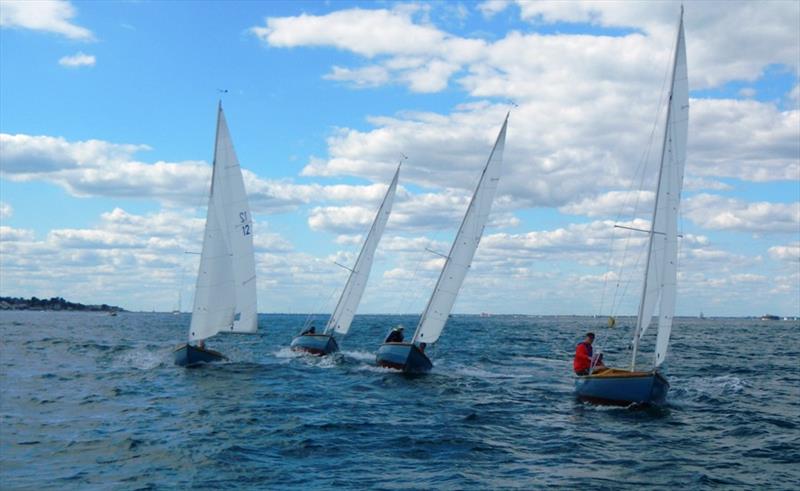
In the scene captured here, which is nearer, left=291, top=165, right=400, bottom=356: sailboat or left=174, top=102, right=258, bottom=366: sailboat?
left=174, top=102, right=258, bottom=366: sailboat

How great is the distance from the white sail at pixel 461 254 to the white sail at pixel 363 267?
11071 millimetres

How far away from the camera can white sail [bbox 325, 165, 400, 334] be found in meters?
41.4

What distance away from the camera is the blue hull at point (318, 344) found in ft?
127

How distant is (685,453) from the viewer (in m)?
16.5

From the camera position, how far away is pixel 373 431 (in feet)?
59.7

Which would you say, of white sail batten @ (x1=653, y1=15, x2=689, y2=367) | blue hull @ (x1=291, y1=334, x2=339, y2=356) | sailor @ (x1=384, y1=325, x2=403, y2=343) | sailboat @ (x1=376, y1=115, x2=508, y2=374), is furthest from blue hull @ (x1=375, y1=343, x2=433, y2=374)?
white sail batten @ (x1=653, y1=15, x2=689, y2=367)

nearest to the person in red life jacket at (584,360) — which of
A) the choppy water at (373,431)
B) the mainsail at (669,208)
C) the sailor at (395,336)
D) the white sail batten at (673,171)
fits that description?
the choppy water at (373,431)

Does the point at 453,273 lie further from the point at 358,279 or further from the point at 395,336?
the point at 358,279

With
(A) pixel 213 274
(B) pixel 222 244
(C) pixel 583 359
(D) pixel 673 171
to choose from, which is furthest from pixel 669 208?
(A) pixel 213 274

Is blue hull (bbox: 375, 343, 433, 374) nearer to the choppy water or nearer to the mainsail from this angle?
the choppy water

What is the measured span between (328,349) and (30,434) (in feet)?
71.4

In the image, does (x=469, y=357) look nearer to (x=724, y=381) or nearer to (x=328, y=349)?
(x=328, y=349)

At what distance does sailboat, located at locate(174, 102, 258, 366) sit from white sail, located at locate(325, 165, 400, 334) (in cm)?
867

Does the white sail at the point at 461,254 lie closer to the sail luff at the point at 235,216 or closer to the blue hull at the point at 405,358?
the blue hull at the point at 405,358
